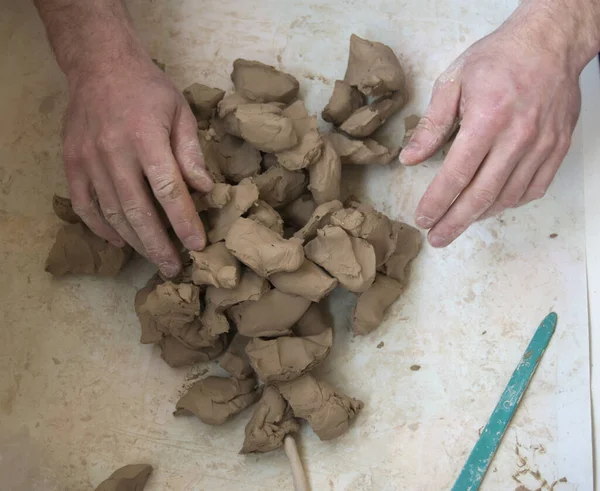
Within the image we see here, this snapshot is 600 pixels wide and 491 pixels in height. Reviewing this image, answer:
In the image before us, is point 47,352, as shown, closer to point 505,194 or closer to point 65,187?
point 65,187

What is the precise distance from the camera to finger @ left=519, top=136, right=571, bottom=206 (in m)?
1.33

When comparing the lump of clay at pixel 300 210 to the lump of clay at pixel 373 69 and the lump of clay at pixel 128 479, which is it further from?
the lump of clay at pixel 128 479

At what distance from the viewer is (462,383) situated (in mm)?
1430

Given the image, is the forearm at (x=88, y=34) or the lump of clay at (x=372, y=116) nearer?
the forearm at (x=88, y=34)

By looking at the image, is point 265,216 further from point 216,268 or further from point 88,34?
point 88,34

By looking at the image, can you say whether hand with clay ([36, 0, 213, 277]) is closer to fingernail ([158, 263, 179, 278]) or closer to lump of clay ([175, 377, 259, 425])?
fingernail ([158, 263, 179, 278])

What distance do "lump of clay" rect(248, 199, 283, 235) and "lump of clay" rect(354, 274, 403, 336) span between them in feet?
0.87

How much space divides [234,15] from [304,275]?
0.87 meters

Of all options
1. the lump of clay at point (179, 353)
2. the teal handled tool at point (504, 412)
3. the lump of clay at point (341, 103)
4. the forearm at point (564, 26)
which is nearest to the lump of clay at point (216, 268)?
the lump of clay at point (179, 353)

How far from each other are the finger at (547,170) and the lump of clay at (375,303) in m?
0.38

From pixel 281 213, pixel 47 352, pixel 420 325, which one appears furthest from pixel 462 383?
pixel 47 352

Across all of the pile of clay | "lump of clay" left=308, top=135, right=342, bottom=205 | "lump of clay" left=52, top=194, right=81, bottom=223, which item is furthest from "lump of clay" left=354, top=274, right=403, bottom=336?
"lump of clay" left=52, top=194, right=81, bottom=223

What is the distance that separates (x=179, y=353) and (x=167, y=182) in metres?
0.45

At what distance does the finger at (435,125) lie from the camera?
1.30m
